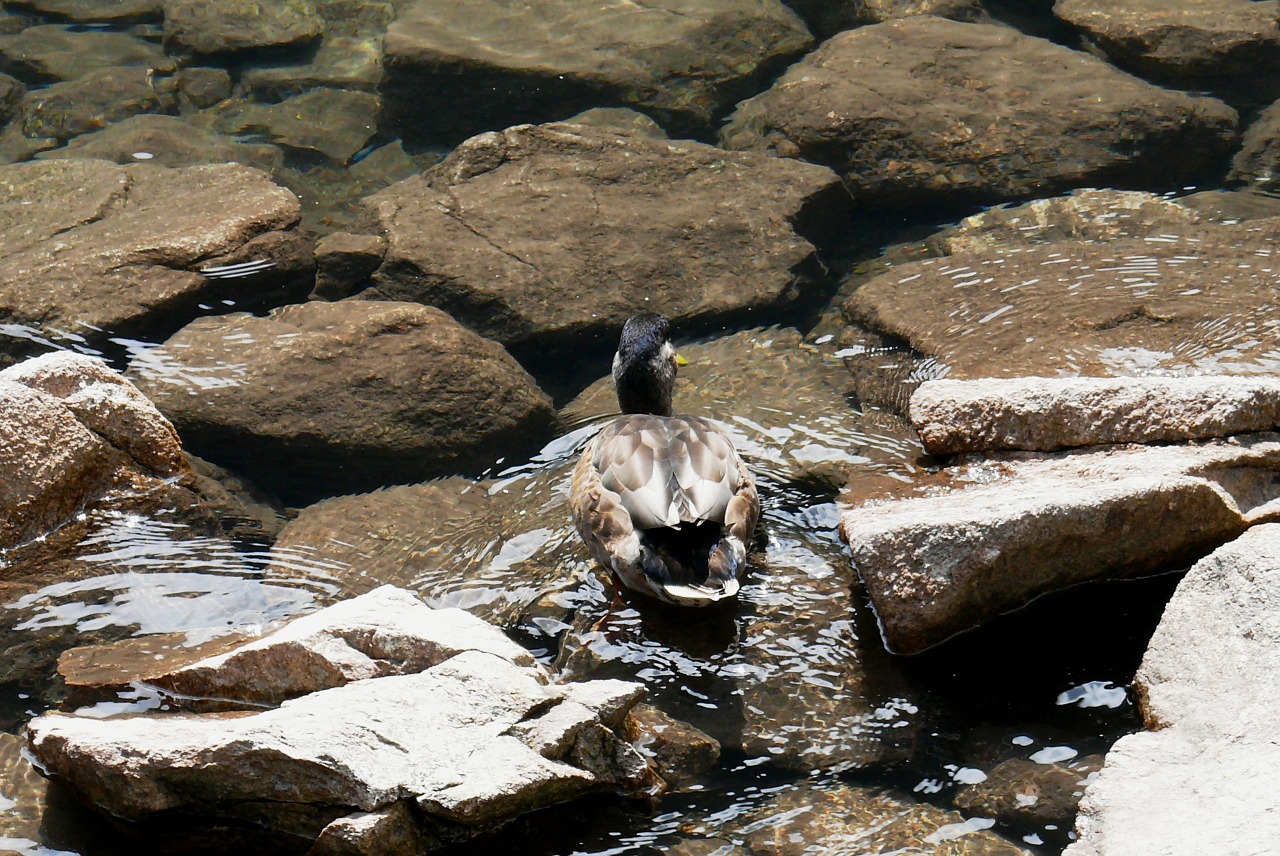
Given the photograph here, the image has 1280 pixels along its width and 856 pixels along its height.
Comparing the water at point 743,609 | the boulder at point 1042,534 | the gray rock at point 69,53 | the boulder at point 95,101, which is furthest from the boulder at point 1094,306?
the gray rock at point 69,53

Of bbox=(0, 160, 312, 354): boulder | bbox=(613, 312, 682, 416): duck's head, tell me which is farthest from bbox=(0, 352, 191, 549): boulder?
bbox=(613, 312, 682, 416): duck's head

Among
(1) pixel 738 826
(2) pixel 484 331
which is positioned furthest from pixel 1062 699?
(2) pixel 484 331

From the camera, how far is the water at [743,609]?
3.10 m

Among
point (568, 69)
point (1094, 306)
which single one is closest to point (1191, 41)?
point (1094, 306)

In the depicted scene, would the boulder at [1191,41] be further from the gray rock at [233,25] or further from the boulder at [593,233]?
the gray rock at [233,25]

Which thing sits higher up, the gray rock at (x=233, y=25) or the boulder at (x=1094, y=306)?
the gray rock at (x=233, y=25)

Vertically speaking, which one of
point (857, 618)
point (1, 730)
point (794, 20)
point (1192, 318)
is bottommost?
point (1, 730)

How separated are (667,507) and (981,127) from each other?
4.58m

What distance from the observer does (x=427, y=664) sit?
3.28m

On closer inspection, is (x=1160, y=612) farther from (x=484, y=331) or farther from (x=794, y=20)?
(x=794, y=20)

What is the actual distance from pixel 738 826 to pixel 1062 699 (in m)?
1.03

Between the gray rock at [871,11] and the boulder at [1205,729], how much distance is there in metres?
6.75

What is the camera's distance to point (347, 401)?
17.5ft

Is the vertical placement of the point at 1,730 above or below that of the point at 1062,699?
below
